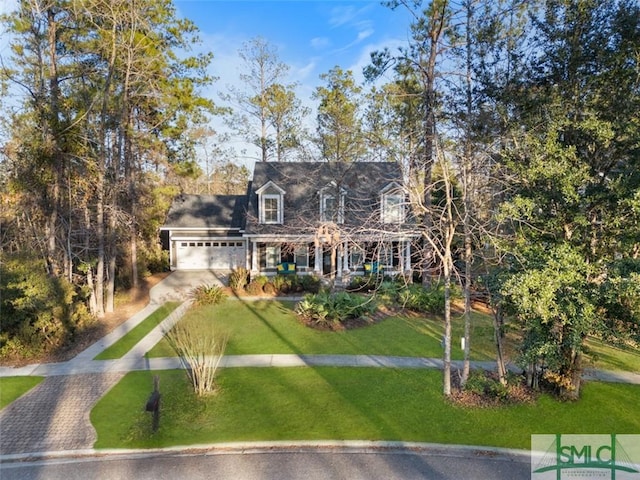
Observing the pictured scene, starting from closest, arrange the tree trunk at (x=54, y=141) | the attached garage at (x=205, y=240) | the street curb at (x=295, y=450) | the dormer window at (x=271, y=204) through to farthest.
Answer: the street curb at (x=295, y=450)
the tree trunk at (x=54, y=141)
the dormer window at (x=271, y=204)
the attached garage at (x=205, y=240)

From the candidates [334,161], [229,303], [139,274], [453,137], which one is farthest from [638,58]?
[139,274]

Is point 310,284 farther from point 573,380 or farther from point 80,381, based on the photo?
point 573,380

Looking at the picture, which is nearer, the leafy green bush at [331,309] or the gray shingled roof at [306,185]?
the leafy green bush at [331,309]

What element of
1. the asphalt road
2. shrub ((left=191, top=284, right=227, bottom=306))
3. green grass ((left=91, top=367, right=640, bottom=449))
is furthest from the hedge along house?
the asphalt road

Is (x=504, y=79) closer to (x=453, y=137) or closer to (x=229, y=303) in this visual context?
(x=453, y=137)

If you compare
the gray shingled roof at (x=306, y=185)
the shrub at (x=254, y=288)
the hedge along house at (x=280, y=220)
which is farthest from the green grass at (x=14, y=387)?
the gray shingled roof at (x=306, y=185)

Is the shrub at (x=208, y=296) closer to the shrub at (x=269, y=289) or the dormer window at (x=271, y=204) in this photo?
the shrub at (x=269, y=289)

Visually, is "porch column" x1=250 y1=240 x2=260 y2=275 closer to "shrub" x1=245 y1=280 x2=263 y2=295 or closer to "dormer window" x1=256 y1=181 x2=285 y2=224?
"dormer window" x1=256 y1=181 x2=285 y2=224
